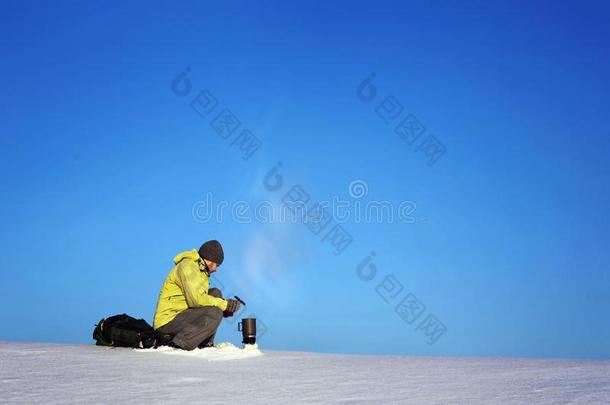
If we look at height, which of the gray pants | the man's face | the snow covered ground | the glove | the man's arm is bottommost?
the snow covered ground

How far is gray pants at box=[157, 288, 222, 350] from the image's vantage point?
849 cm

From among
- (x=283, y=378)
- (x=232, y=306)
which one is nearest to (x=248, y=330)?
(x=232, y=306)

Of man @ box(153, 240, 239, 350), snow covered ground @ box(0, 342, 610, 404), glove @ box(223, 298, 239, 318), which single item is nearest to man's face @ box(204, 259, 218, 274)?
man @ box(153, 240, 239, 350)

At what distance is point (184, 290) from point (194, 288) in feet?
0.63

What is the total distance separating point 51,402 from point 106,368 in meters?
1.94

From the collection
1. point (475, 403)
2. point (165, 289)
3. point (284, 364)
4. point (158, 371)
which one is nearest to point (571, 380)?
point (475, 403)

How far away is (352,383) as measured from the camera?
220 inches

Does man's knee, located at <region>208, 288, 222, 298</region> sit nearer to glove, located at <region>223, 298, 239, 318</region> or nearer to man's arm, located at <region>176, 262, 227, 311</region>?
glove, located at <region>223, 298, 239, 318</region>

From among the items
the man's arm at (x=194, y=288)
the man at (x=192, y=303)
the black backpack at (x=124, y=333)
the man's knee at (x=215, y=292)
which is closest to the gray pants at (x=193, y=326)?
the man at (x=192, y=303)

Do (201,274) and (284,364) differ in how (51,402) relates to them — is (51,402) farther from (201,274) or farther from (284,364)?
(201,274)

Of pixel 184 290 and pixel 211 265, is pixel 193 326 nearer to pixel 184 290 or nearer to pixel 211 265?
pixel 184 290

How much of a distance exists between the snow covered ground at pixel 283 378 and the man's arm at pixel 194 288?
64 cm

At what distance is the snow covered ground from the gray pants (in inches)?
7.8

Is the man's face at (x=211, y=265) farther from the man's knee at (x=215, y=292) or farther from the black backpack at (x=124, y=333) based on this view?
the black backpack at (x=124, y=333)
